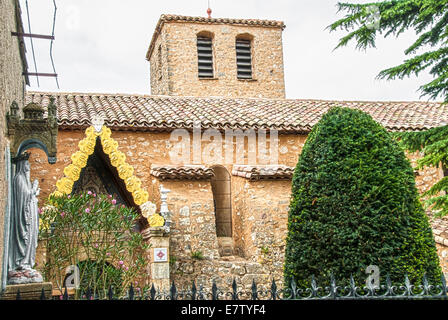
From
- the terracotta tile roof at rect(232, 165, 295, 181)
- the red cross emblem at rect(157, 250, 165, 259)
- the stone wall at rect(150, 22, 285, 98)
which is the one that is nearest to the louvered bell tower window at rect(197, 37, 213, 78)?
the stone wall at rect(150, 22, 285, 98)

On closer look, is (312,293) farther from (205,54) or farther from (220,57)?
(205,54)

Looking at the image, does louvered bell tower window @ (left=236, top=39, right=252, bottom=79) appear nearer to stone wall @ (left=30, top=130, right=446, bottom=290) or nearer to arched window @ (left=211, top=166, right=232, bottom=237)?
arched window @ (left=211, top=166, right=232, bottom=237)

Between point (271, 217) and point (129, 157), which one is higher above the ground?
point (129, 157)

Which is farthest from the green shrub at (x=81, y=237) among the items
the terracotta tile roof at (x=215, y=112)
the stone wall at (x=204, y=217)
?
the terracotta tile roof at (x=215, y=112)

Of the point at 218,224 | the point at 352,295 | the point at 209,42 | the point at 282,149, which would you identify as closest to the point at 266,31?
the point at 209,42

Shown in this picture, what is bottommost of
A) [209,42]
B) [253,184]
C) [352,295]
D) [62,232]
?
[352,295]

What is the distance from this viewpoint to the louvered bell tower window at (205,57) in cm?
2133

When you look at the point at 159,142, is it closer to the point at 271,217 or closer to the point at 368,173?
the point at 271,217

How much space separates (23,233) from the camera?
6.70 meters

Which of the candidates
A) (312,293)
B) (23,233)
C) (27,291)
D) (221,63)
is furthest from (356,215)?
(221,63)

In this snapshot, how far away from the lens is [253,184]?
12.4m

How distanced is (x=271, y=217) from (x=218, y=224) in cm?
193

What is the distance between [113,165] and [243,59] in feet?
39.7

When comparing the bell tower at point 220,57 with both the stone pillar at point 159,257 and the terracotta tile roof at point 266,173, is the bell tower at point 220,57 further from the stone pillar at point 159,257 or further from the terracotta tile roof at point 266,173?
the stone pillar at point 159,257
